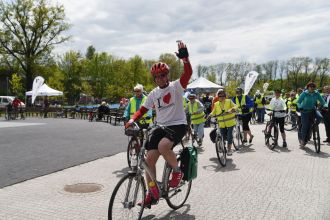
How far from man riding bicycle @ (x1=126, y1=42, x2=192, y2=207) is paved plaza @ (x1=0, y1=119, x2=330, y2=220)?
1.95 ft

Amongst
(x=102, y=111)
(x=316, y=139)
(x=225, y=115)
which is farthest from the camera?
(x=102, y=111)

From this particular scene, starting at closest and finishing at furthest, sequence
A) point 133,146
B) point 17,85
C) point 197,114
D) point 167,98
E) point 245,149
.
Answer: point 167,98, point 133,146, point 245,149, point 197,114, point 17,85

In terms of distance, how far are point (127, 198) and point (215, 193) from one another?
6.97 feet

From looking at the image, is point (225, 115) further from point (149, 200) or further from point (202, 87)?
point (202, 87)

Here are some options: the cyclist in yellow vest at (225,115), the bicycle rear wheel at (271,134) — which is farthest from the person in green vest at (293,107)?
the cyclist in yellow vest at (225,115)

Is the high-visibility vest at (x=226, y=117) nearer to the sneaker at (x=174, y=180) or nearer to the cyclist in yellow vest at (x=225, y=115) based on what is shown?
the cyclist in yellow vest at (x=225, y=115)

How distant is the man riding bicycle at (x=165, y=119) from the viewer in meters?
4.59

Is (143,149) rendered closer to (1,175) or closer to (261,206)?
(261,206)

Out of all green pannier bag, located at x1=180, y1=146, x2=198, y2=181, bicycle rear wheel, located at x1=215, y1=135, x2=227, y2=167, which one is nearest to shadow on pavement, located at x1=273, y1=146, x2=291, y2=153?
bicycle rear wheel, located at x1=215, y1=135, x2=227, y2=167

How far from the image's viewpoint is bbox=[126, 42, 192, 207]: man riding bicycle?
15.0ft

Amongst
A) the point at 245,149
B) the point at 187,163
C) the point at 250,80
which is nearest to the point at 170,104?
the point at 187,163

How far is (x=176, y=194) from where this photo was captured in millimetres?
5207

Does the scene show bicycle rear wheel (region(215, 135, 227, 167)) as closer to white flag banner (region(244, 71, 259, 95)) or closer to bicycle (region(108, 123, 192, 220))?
bicycle (region(108, 123, 192, 220))

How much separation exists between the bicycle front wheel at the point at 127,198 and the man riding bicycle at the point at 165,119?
0.13 m
